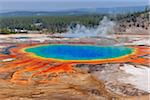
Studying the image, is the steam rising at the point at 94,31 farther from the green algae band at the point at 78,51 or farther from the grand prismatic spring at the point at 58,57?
the green algae band at the point at 78,51

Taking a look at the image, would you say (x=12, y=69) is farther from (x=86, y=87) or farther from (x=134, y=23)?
(x=134, y=23)

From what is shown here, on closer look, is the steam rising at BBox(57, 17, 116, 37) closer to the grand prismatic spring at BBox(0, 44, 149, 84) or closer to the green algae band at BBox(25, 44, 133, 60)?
the grand prismatic spring at BBox(0, 44, 149, 84)

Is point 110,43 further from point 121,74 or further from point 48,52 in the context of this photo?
point 121,74

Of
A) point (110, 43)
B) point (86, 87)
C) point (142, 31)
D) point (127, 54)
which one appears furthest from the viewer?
point (142, 31)

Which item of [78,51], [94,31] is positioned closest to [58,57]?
[78,51]

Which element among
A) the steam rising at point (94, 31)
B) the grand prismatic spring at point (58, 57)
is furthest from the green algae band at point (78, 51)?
the steam rising at point (94, 31)

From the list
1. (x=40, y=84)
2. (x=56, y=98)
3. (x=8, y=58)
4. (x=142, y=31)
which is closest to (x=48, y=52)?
(x=8, y=58)

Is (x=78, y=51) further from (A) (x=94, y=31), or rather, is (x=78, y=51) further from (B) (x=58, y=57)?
(A) (x=94, y=31)

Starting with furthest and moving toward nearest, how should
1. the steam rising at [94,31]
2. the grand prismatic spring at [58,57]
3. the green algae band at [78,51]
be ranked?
the steam rising at [94,31] < the green algae band at [78,51] < the grand prismatic spring at [58,57]

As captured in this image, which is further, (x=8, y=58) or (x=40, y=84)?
(x=8, y=58)

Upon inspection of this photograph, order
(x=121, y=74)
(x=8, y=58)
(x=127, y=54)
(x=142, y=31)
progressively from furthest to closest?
(x=142, y=31) < (x=127, y=54) < (x=8, y=58) < (x=121, y=74)
